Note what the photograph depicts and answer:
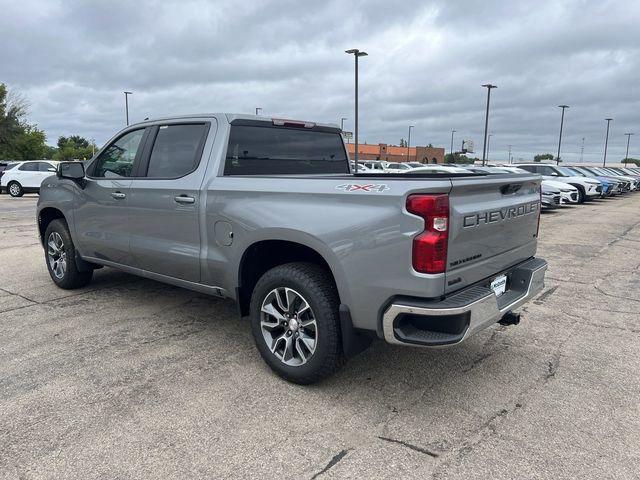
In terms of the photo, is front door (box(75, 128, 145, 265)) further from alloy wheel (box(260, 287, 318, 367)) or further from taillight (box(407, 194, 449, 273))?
taillight (box(407, 194, 449, 273))

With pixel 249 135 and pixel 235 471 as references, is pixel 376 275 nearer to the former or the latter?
pixel 235 471

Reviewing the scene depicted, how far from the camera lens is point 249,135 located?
169 inches

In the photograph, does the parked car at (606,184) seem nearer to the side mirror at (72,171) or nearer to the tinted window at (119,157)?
the tinted window at (119,157)

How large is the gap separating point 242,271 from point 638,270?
6.34m

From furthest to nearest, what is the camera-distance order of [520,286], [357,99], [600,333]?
1. [357,99]
2. [600,333]
3. [520,286]

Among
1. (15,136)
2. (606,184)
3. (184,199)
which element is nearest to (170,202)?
(184,199)

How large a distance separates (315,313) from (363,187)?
860mm

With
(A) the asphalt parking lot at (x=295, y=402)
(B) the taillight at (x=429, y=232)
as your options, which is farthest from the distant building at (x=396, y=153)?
(B) the taillight at (x=429, y=232)

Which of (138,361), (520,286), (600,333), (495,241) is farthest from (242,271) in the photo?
(600,333)

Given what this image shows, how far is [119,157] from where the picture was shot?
16.4 ft

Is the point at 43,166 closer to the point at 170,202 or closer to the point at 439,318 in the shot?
the point at 170,202

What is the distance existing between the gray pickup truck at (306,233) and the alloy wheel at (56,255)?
0.70 m

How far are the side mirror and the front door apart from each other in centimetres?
12

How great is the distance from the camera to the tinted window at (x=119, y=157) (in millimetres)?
4801
